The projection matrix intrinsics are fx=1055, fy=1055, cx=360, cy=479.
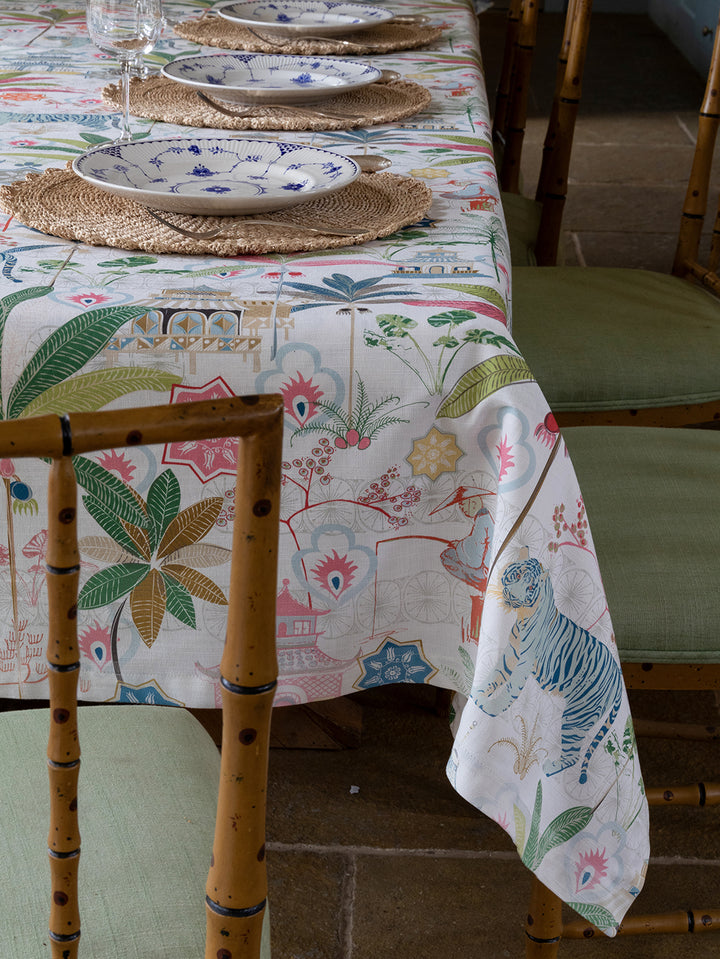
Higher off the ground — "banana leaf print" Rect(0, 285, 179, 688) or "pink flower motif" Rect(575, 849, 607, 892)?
"banana leaf print" Rect(0, 285, 179, 688)

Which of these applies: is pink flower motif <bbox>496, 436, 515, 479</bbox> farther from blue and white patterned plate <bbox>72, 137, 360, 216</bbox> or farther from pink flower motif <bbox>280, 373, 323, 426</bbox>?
blue and white patterned plate <bbox>72, 137, 360, 216</bbox>

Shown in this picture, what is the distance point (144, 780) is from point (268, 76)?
3.54 ft

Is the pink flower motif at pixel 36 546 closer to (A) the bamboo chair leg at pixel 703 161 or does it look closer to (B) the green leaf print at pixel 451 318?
(B) the green leaf print at pixel 451 318

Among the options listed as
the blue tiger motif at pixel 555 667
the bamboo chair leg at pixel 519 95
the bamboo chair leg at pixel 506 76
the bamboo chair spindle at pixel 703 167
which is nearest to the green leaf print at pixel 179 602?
the blue tiger motif at pixel 555 667

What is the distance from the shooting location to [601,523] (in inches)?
43.7

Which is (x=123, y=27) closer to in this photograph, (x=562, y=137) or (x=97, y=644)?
(x=97, y=644)

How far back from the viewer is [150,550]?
77cm

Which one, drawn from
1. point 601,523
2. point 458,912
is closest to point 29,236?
point 601,523

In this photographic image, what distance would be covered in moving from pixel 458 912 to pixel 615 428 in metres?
0.62

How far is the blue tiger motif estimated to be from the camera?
737 mm

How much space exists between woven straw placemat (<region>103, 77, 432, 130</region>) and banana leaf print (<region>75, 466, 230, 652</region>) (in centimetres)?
69

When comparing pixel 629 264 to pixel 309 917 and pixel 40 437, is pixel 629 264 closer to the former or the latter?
pixel 309 917

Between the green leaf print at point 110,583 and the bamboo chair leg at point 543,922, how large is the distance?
491mm

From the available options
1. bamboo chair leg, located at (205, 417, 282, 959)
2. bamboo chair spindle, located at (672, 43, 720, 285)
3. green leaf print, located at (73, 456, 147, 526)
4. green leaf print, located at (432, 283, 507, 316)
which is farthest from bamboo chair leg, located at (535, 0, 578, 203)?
bamboo chair leg, located at (205, 417, 282, 959)
